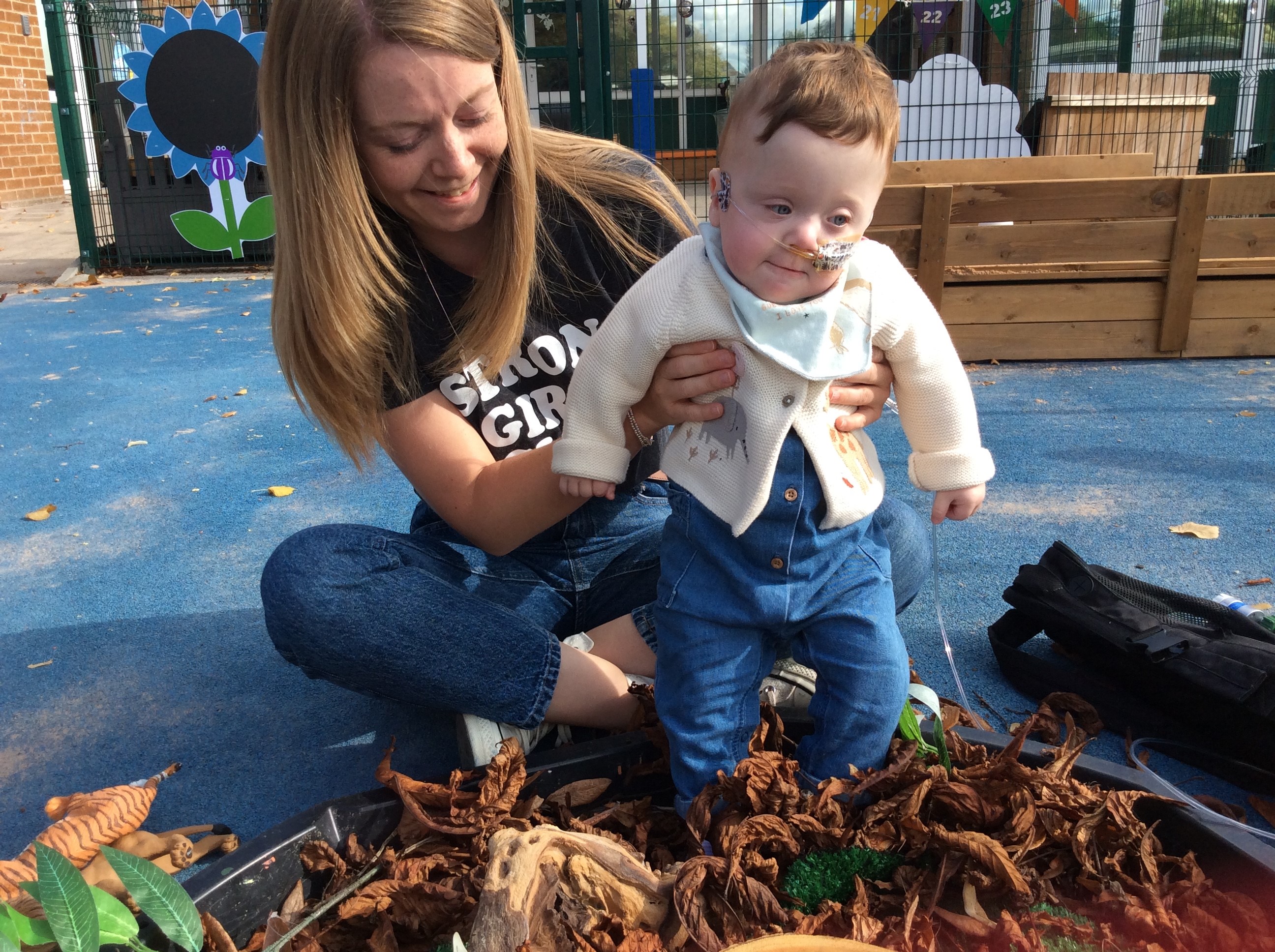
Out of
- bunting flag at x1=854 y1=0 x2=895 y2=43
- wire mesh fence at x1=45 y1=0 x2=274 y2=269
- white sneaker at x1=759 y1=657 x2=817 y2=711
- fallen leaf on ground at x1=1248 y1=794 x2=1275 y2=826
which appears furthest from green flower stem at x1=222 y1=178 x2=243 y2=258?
fallen leaf on ground at x1=1248 y1=794 x2=1275 y2=826

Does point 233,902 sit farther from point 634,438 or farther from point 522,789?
point 634,438

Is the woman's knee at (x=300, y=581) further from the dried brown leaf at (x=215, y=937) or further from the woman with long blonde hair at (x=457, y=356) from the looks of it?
the dried brown leaf at (x=215, y=937)

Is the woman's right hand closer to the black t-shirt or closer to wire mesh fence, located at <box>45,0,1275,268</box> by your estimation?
the black t-shirt

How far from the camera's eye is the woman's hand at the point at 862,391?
1429mm

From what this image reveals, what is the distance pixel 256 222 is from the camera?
7.88 m

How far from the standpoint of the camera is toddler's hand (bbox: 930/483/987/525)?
143 cm

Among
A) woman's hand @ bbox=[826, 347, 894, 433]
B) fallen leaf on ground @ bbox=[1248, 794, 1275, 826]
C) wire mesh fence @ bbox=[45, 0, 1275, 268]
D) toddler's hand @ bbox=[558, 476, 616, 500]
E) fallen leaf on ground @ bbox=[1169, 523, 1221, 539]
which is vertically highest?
wire mesh fence @ bbox=[45, 0, 1275, 268]

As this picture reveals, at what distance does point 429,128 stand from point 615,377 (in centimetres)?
53

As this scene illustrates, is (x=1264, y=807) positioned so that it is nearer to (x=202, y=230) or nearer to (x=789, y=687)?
(x=789, y=687)

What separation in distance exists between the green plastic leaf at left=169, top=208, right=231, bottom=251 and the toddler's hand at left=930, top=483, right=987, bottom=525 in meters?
7.78

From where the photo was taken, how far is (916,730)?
155 cm

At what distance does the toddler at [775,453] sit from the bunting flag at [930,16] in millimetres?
6238

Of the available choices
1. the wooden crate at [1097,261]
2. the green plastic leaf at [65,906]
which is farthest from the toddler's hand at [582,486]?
the wooden crate at [1097,261]

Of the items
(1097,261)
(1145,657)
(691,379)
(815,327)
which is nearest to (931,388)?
(815,327)
